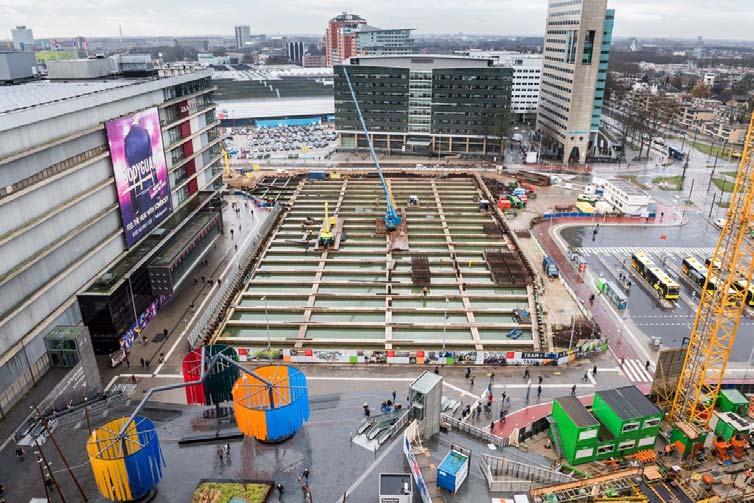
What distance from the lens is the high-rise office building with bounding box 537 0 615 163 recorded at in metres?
120

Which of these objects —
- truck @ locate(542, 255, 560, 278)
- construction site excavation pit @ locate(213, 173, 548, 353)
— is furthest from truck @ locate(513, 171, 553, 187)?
truck @ locate(542, 255, 560, 278)

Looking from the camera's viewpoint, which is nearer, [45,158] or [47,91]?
[45,158]

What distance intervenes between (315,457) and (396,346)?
70.3 feet

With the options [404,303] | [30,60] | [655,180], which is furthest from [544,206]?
[30,60]

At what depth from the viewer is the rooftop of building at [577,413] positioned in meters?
38.3

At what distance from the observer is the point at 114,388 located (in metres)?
47.6

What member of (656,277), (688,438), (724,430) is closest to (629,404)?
(688,438)

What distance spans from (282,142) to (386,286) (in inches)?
3802

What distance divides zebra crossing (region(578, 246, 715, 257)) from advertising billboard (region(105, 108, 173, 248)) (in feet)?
188

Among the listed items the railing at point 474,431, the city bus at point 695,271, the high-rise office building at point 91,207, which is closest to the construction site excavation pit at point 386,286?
the high-rise office building at point 91,207

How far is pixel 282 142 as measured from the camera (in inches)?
6004

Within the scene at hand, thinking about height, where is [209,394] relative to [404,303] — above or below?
above

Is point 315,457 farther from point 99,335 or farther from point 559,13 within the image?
point 559,13

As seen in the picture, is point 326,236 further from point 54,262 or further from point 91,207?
point 54,262
